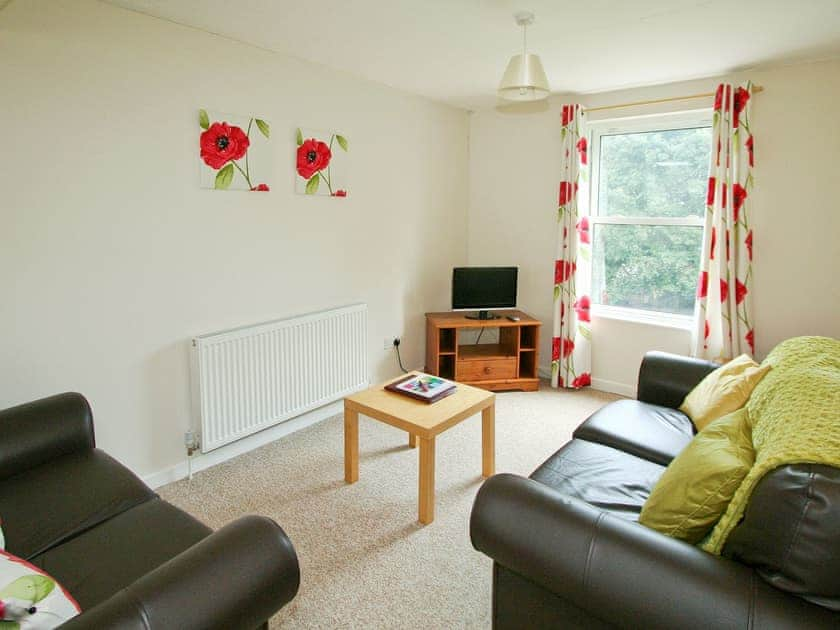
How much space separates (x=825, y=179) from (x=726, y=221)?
0.55 meters

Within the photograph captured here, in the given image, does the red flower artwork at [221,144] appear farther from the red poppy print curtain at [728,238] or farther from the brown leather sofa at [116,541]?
the red poppy print curtain at [728,238]

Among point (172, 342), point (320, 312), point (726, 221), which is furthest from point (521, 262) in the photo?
point (172, 342)

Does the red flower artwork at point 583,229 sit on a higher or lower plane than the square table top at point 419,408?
higher

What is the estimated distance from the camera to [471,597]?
1.91 m

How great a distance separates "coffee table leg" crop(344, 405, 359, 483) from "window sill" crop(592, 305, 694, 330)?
95.4 inches

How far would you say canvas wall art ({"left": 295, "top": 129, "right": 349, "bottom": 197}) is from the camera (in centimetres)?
316

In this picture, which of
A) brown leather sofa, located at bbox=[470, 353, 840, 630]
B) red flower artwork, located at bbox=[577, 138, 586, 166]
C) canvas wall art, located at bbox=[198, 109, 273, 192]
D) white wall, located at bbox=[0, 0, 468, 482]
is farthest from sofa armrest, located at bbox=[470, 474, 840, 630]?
red flower artwork, located at bbox=[577, 138, 586, 166]

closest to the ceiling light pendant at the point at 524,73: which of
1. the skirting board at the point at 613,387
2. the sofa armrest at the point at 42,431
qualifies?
the sofa armrest at the point at 42,431

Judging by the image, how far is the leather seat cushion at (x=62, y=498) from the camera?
1.53 metres

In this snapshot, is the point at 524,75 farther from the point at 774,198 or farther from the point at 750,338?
the point at 750,338

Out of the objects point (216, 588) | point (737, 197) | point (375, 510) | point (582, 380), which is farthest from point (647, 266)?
point (216, 588)

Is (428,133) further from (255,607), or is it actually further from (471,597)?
(255,607)

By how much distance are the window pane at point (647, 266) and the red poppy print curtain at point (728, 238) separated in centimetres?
28

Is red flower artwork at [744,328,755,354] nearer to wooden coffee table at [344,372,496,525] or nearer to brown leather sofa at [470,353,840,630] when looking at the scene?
wooden coffee table at [344,372,496,525]
